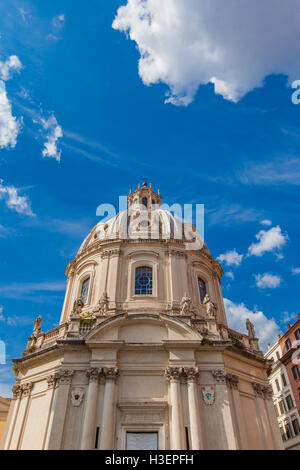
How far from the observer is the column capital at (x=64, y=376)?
1917 centimetres

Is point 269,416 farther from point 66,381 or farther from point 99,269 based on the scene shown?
point 99,269

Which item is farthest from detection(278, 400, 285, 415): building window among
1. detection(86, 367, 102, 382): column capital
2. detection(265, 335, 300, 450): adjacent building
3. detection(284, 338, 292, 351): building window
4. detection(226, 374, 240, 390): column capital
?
detection(86, 367, 102, 382): column capital

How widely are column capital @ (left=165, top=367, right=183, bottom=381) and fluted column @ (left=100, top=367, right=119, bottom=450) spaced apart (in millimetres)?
2706

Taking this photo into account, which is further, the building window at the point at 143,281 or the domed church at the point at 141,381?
the building window at the point at 143,281

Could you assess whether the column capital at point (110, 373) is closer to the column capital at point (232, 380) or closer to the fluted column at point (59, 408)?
the fluted column at point (59, 408)

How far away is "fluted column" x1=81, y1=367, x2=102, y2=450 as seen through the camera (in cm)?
1692

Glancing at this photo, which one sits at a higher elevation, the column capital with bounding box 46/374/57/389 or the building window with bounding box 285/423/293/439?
the building window with bounding box 285/423/293/439

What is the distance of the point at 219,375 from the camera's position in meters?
→ 19.2

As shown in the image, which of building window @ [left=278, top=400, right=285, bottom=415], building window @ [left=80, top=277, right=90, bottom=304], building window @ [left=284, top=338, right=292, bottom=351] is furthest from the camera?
building window @ [left=284, top=338, right=292, bottom=351]

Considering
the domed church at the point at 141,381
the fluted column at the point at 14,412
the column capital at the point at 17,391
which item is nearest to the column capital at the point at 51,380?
the domed church at the point at 141,381

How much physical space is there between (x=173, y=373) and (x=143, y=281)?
822 cm

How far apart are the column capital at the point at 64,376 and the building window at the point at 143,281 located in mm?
7514

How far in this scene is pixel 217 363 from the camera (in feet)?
64.6

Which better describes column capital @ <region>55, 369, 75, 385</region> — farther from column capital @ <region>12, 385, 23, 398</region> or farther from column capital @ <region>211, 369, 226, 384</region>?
column capital @ <region>211, 369, 226, 384</region>
